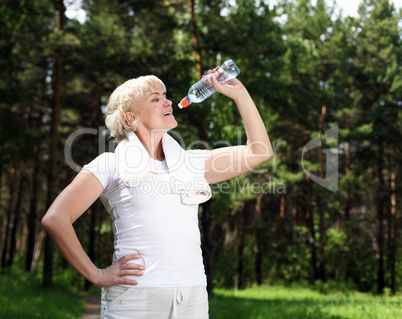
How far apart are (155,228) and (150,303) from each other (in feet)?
1.15

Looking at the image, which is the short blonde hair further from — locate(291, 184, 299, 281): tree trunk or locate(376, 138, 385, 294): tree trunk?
locate(291, 184, 299, 281): tree trunk

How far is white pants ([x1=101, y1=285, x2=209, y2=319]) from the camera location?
2.28m

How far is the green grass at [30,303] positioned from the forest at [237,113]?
1.15 metres

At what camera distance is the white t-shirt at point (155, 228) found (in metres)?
2.32

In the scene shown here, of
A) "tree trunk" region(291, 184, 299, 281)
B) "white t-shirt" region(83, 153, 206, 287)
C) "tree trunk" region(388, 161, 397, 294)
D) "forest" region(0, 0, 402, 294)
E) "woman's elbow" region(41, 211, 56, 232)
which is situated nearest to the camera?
"woman's elbow" region(41, 211, 56, 232)

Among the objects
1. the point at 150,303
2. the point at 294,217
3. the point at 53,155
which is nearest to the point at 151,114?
the point at 150,303

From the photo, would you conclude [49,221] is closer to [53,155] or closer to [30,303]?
[30,303]

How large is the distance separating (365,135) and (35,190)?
57.1 ft

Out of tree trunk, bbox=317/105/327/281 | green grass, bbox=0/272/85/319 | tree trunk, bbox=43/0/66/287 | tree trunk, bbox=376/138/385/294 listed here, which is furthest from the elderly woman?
tree trunk, bbox=376/138/385/294

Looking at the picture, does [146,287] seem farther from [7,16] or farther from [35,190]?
[35,190]

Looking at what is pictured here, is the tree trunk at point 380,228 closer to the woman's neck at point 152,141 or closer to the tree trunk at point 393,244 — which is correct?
the tree trunk at point 393,244

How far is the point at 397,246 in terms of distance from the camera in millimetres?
33312

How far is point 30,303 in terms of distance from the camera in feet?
36.6

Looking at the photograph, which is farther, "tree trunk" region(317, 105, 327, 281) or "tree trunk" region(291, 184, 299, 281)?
"tree trunk" region(291, 184, 299, 281)
